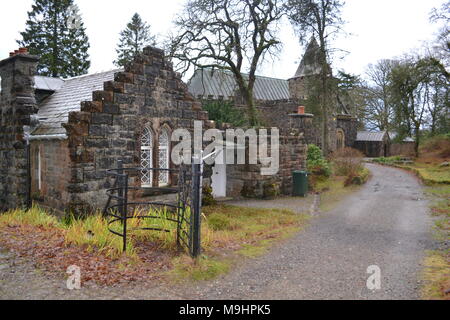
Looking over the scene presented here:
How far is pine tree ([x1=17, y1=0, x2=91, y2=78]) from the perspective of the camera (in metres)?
31.0

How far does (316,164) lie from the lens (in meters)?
20.1

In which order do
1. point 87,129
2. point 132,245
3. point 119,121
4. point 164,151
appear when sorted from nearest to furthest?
1. point 132,245
2. point 87,129
3. point 119,121
4. point 164,151

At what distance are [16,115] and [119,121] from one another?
4251mm

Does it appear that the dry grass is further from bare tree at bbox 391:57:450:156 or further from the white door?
bare tree at bbox 391:57:450:156

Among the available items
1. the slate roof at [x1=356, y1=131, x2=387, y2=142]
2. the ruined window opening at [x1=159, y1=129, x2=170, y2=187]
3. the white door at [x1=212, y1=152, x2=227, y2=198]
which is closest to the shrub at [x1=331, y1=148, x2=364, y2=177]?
the white door at [x1=212, y1=152, x2=227, y2=198]

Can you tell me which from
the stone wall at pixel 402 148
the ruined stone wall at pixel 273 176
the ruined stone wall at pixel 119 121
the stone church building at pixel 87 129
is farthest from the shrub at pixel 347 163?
the stone wall at pixel 402 148

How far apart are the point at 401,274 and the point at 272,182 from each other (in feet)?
31.3

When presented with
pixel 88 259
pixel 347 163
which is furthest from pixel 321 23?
pixel 88 259

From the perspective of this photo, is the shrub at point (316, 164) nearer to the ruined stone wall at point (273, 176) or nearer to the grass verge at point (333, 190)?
the grass verge at point (333, 190)

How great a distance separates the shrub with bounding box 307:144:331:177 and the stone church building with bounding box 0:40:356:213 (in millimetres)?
5289

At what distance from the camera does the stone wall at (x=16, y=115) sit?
39.0 feet

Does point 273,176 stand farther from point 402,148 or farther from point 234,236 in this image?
point 402,148
